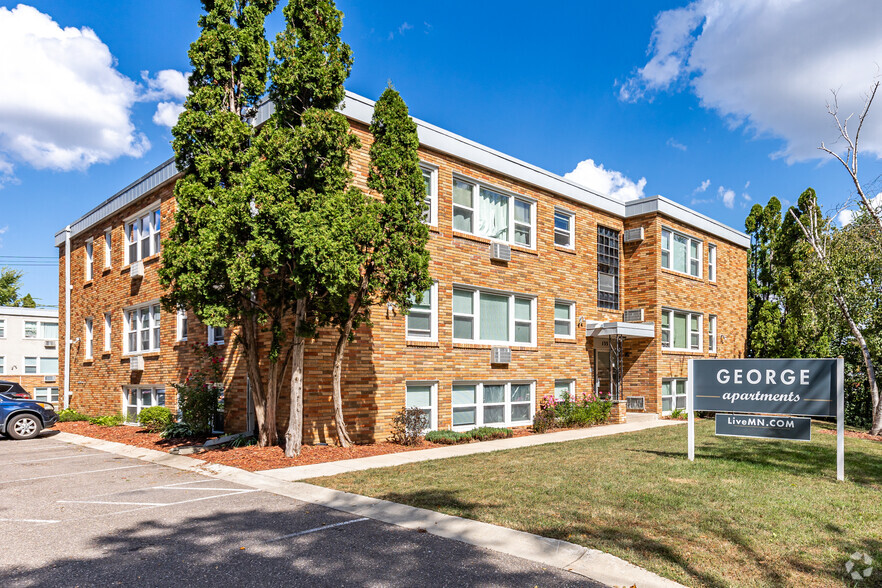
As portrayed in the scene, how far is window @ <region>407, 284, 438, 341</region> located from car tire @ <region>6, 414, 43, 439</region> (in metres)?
11.1

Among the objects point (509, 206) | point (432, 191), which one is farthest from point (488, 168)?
point (432, 191)

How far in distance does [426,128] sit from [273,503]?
989 centimetres

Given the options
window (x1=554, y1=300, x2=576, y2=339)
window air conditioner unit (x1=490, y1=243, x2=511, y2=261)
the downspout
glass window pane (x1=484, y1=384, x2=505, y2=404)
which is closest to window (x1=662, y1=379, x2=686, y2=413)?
window (x1=554, y1=300, x2=576, y2=339)

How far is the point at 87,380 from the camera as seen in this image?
70.1 ft

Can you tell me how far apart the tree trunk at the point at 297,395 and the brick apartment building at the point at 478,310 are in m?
0.77

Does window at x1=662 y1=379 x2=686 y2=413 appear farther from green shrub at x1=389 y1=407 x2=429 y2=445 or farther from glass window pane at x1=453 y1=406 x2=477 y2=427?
green shrub at x1=389 y1=407 x2=429 y2=445

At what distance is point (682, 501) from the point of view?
7.25 metres

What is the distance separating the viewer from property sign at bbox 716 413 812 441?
9.64 metres

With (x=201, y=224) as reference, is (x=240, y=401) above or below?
below

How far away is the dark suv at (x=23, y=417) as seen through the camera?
15961 mm

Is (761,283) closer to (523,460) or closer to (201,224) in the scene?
(523,460)

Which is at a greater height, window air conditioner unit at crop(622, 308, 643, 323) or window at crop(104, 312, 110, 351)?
window air conditioner unit at crop(622, 308, 643, 323)

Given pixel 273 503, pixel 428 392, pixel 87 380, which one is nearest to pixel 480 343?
pixel 428 392

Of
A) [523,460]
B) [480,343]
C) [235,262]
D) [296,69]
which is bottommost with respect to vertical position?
[523,460]
